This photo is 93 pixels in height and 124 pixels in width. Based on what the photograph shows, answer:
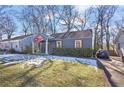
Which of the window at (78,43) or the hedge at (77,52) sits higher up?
the window at (78,43)

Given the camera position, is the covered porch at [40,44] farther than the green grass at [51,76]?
Yes

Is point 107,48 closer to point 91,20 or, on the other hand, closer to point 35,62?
point 91,20

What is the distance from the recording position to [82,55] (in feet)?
22.9

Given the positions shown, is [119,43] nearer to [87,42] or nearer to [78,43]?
[87,42]

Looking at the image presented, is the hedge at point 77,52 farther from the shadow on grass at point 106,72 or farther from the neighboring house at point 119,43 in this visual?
the neighboring house at point 119,43

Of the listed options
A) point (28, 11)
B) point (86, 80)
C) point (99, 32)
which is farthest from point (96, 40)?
point (28, 11)

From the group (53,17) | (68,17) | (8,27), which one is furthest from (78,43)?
(8,27)

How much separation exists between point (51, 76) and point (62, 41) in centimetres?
51

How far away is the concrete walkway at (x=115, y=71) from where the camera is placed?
6.88 metres

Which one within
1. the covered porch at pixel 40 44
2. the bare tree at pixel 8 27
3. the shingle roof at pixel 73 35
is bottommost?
the covered porch at pixel 40 44

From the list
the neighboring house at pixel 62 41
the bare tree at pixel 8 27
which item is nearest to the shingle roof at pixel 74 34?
the neighboring house at pixel 62 41

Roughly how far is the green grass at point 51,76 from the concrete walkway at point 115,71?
0.42ft

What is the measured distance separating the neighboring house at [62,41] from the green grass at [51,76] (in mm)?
248
